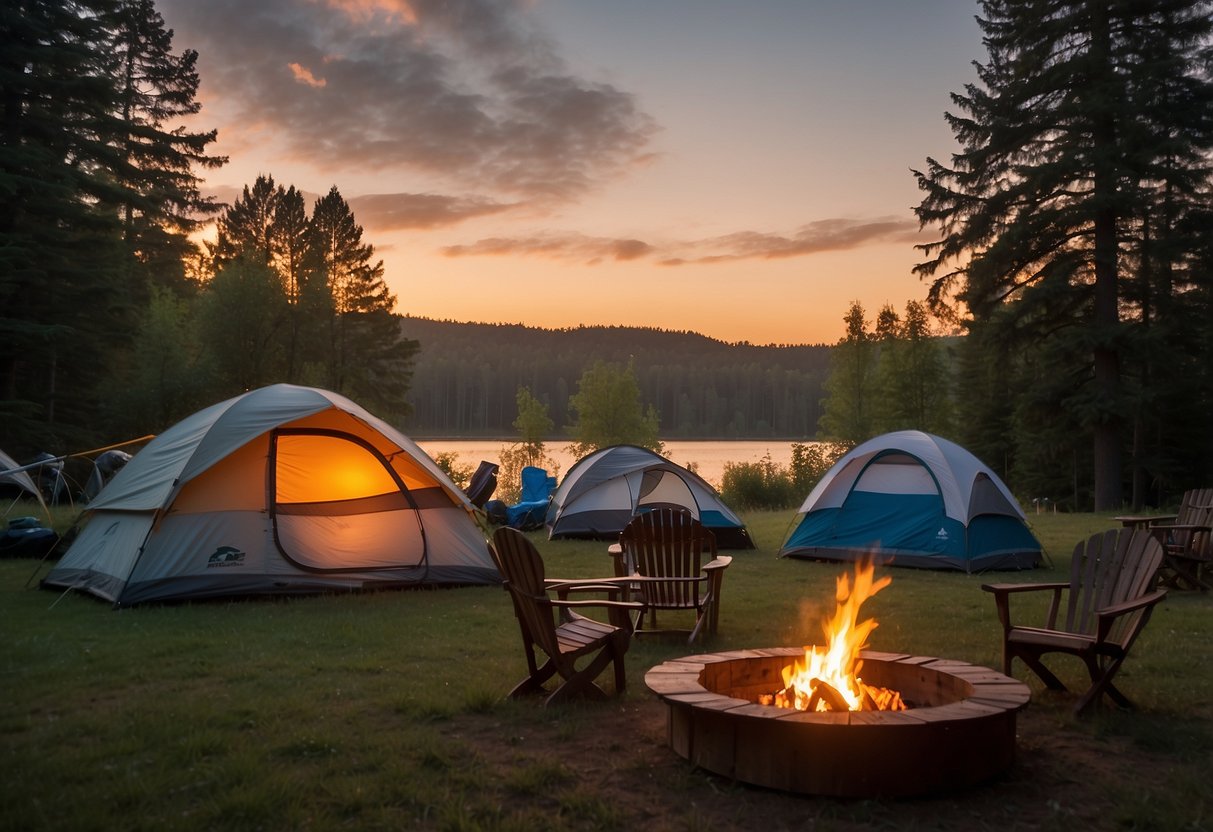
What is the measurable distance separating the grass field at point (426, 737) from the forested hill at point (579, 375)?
7592 centimetres

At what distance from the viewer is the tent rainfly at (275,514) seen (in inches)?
333

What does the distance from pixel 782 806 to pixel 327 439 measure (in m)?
7.04

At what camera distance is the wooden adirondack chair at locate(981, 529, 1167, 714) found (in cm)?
470

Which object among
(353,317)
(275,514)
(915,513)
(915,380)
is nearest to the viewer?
(275,514)

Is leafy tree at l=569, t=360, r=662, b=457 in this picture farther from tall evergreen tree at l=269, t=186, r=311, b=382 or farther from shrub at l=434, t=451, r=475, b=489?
tall evergreen tree at l=269, t=186, r=311, b=382

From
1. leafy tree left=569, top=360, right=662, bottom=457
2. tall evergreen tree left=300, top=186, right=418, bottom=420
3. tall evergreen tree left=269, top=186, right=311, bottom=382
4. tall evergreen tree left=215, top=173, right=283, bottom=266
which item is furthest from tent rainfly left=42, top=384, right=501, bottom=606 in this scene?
leafy tree left=569, top=360, right=662, bottom=457

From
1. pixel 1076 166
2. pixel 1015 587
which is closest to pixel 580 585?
pixel 1015 587

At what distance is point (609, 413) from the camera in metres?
47.5

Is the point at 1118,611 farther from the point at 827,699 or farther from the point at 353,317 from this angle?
the point at 353,317

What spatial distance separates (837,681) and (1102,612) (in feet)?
4.55

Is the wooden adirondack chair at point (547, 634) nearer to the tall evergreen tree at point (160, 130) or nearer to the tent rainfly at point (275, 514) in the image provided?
the tent rainfly at point (275, 514)

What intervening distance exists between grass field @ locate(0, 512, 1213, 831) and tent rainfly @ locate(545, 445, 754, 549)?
5.88 metres

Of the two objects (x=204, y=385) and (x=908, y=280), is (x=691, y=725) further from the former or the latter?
(x=204, y=385)

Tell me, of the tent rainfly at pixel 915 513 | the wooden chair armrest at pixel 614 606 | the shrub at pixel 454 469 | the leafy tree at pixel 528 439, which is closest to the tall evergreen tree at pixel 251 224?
the shrub at pixel 454 469
